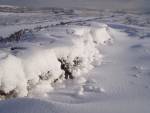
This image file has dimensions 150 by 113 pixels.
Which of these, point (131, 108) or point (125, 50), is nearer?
point (131, 108)

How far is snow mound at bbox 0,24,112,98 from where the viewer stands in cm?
714

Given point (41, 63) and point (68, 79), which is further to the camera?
point (68, 79)

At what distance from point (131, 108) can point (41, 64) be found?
2.72 m

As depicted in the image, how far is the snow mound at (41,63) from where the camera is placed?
7137 mm

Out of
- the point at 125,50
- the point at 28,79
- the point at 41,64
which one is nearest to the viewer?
the point at 28,79

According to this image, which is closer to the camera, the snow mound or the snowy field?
the snowy field

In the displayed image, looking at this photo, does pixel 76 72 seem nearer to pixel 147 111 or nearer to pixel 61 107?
pixel 147 111

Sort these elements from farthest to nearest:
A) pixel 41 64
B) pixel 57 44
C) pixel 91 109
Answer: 1. pixel 57 44
2. pixel 41 64
3. pixel 91 109

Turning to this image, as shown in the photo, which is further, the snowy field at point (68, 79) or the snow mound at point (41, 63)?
the snow mound at point (41, 63)

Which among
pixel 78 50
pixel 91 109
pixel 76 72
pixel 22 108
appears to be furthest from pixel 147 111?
pixel 78 50

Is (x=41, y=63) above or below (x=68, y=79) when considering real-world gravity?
above

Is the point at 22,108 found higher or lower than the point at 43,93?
higher

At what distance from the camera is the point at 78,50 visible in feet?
34.9

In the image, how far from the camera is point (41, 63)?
8305 mm
